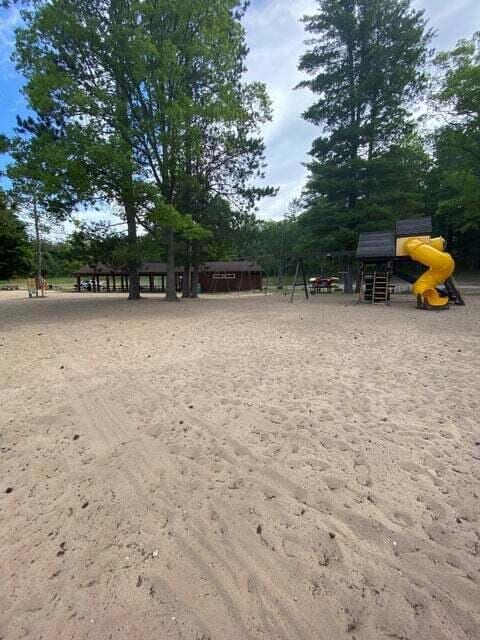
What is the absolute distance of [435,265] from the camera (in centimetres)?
1243

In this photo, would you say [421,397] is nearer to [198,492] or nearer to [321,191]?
[198,492]

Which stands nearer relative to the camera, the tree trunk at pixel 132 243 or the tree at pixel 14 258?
the tree trunk at pixel 132 243

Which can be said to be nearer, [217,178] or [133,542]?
[133,542]

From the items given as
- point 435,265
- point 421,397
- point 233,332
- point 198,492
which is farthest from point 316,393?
point 435,265

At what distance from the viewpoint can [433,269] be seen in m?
12.6

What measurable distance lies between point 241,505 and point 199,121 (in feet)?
55.8

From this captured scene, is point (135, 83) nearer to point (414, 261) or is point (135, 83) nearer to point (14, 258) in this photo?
point (414, 261)

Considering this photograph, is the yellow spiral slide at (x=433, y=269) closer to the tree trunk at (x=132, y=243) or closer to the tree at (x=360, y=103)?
the tree at (x=360, y=103)

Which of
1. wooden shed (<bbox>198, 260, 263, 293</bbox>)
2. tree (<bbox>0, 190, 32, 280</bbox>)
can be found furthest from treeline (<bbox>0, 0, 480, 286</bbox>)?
tree (<bbox>0, 190, 32, 280</bbox>)

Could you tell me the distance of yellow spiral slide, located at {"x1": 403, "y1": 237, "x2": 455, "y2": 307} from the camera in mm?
12344

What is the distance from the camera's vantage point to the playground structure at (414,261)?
12586 mm

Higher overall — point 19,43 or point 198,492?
point 19,43

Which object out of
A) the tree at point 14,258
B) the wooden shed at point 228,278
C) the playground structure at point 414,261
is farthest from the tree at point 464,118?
the tree at point 14,258

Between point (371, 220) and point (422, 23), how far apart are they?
11.3 m
